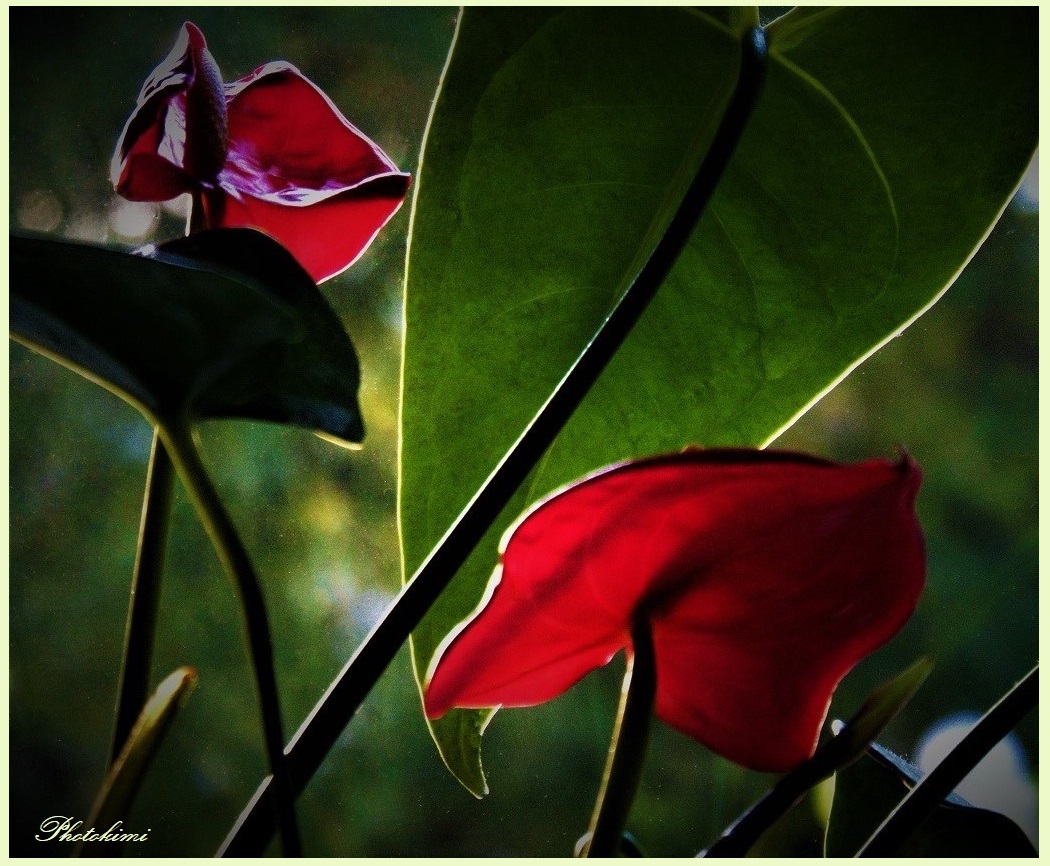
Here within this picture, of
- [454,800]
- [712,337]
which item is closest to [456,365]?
[712,337]

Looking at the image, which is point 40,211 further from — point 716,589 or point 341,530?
point 716,589

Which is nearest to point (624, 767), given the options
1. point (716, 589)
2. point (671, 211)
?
point (716, 589)

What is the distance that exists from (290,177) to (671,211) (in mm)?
109

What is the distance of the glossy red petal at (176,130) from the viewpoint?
0.20 m

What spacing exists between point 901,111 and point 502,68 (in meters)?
0.11

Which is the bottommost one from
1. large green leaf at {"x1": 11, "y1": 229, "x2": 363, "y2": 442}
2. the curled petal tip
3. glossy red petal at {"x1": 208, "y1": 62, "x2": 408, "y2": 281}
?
large green leaf at {"x1": 11, "y1": 229, "x2": 363, "y2": 442}

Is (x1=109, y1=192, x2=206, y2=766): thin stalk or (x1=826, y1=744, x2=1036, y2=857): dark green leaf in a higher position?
(x1=109, y1=192, x2=206, y2=766): thin stalk

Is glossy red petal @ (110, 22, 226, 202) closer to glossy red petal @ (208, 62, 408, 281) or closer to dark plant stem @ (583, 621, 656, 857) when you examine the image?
glossy red petal @ (208, 62, 408, 281)

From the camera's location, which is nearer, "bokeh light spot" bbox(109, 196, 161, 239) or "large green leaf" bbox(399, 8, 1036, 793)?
"large green leaf" bbox(399, 8, 1036, 793)

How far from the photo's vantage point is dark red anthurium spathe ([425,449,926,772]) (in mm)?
152

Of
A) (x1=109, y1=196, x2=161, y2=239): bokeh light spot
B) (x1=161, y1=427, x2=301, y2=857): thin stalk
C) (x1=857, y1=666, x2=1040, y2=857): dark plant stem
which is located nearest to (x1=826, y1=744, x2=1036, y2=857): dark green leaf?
(x1=857, y1=666, x2=1040, y2=857): dark plant stem

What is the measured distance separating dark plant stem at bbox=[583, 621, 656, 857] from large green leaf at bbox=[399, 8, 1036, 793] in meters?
0.08

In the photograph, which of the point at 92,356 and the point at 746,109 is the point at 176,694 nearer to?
the point at 92,356

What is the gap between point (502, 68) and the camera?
0.83 ft
